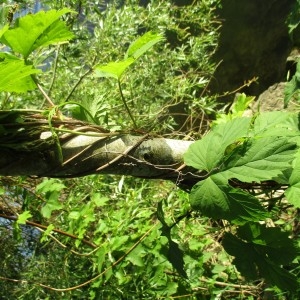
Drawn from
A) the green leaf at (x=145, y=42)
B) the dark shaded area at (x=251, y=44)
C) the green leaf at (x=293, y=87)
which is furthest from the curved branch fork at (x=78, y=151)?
the dark shaded area at (x=251, y=44)

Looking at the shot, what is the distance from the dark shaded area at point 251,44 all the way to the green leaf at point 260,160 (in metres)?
4.71

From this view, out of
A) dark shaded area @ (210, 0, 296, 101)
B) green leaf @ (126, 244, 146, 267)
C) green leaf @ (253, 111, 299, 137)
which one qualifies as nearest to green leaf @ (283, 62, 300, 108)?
green leaf @ (253, 111, 299, 137)

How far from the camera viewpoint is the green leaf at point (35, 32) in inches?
31.8

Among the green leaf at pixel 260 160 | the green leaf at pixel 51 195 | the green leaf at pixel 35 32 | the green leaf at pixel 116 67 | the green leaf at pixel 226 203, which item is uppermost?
the green leaf at pixel 35 32

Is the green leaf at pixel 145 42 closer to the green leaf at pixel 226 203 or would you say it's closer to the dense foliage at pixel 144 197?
the dense foliage at pixel 144 197

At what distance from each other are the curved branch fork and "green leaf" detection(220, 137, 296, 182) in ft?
0.37

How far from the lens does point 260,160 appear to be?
0.89 m

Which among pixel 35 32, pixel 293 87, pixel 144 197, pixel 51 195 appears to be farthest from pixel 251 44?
pixel 35 32

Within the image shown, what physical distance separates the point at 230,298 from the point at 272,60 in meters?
4.27

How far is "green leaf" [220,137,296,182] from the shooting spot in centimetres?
87

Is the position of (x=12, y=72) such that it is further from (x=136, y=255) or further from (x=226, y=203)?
(x=136, y=255)

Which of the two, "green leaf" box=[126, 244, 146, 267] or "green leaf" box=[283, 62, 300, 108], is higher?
"green leaf" box=[283, 62, 300, 108]

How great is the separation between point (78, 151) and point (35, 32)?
0.26 m

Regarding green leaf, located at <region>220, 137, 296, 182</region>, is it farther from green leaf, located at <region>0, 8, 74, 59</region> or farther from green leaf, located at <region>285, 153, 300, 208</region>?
green leaf, located at <region>0, 8, 74, 59</region>
